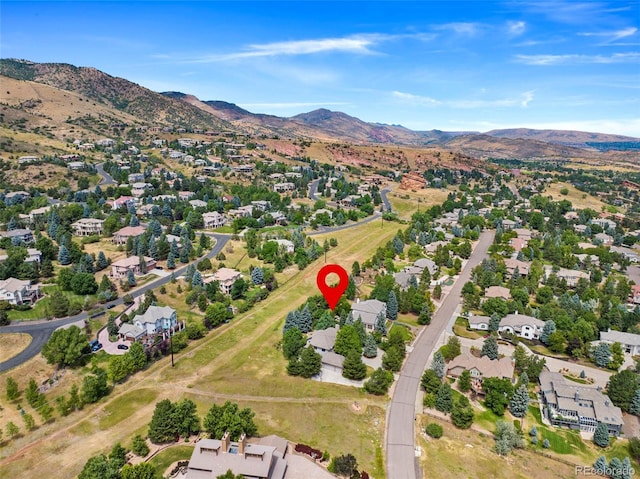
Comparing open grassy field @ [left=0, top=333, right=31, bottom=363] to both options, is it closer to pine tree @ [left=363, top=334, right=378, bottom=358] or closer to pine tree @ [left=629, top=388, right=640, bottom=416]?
pine tree @ [left=363, top=334, right=378, bottom=358]

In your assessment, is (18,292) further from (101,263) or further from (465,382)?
(465,382)

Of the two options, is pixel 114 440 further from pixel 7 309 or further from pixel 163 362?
pixel 7 309

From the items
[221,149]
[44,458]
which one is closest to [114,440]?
[44,458]

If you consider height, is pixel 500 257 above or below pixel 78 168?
below

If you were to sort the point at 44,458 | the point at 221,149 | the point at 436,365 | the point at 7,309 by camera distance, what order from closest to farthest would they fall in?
the point at 44,458 → the point at 436,365 → the point at 7,309 → the point at 221,149

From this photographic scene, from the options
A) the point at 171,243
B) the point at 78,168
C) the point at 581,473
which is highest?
the point at 78,168

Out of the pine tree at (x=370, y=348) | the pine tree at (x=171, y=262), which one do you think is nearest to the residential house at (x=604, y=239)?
the pine tree at (x=370, y=348)
